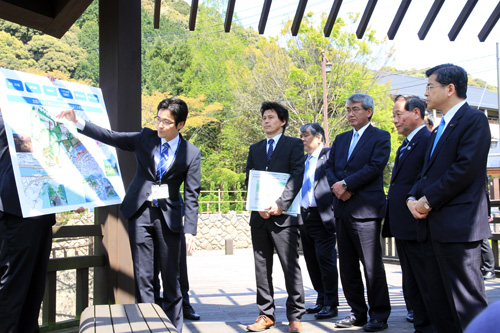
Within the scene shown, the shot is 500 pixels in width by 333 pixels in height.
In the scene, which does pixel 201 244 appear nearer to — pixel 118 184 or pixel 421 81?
pixel 118 184

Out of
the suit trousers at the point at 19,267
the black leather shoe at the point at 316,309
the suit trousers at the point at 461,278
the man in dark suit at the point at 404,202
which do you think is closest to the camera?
the suit trousers at the point at 461,278

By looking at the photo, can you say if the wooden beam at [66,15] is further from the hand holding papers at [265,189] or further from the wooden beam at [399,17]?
the wooden beam at [399,17]

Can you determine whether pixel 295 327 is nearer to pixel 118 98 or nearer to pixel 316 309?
pixel 316 309

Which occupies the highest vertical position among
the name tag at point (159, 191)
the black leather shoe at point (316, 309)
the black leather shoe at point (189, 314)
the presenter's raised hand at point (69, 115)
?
the presenter's raised hand at point (69, 115)

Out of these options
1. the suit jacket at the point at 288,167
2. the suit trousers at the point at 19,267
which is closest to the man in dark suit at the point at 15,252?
the suit trousers at the point at 19,267

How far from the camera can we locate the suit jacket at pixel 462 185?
9.25 feet

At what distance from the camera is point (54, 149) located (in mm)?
3482

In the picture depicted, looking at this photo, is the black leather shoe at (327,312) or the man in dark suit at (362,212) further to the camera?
the black leather shoe at (327,312)

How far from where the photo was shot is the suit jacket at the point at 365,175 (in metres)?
4.23

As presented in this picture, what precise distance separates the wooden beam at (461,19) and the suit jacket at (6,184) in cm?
374

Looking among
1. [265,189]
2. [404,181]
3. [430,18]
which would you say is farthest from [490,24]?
[265,189]

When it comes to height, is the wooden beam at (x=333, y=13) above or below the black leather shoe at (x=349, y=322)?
above

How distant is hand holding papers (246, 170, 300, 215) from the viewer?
4.12 m

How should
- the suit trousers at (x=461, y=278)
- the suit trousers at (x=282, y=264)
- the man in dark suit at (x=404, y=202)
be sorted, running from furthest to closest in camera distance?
the suit trousers at (x=282, y=264) → the man in dark suit at (x=404, y=202) → the suit trousers at (x=461, y=278)
